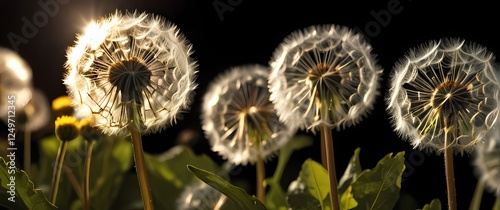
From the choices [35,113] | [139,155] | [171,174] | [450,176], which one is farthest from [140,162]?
[35,113]

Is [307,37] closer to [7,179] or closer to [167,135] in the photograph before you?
[7,179]

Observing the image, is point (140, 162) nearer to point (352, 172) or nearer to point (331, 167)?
point (331, 167)

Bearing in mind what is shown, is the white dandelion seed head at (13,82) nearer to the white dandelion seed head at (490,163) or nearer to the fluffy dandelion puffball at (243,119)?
the fluffy dandelion puffball at (243,119)

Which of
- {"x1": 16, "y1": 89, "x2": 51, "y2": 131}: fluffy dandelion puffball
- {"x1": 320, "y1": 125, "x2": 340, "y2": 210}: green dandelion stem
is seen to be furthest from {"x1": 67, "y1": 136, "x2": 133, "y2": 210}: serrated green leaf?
{"x1": 320, "y1": 125, "x2": 340, "y2": 210}: green dandelion stem

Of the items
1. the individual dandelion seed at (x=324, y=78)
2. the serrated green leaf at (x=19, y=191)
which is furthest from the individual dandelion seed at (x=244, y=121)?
the serrated green leaf at (x=19, y=191)

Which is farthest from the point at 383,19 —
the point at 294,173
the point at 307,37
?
the point at 307,37

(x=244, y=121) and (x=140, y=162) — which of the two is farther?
(x=244, y=121)

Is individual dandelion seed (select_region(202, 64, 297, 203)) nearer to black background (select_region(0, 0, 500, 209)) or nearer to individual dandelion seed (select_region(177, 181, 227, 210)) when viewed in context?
individual dandelion seed (select_region(177, 181, 227, 210))
